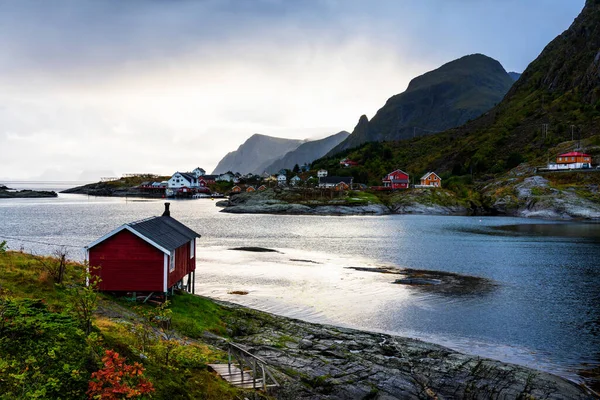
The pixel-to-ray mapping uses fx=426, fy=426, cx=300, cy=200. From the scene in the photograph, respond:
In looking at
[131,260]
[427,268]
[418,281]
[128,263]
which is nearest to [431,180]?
[427,268]

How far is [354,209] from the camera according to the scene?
141 metres

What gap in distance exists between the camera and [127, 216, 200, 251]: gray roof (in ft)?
85.4

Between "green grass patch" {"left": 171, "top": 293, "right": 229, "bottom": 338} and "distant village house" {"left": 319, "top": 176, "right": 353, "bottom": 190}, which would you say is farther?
"distant village house" {"left": 319, "top": 176, "right": 353, "bottom": 190}

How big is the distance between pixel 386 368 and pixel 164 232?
1646cm

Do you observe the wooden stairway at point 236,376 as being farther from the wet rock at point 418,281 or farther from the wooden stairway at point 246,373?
the wet rock at point 418,281

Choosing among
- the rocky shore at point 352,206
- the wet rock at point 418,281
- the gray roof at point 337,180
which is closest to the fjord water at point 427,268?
the wet rock at point 418,281

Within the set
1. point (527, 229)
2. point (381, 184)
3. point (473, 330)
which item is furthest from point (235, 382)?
point (381, 184)

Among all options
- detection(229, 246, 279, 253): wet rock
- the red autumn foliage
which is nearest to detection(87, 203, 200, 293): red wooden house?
the red autumn foliage

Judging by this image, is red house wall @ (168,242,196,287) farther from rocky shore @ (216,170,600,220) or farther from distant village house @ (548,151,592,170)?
distant village house @ (548,151,592,170)

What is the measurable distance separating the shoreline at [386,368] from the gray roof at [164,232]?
6.55 m

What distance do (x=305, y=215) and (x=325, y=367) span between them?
114149 mm

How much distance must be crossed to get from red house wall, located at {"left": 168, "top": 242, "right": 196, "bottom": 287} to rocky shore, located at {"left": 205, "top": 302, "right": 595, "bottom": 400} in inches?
195

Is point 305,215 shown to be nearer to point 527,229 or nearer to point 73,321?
point 527,229

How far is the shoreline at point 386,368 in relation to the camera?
60.4 ft
